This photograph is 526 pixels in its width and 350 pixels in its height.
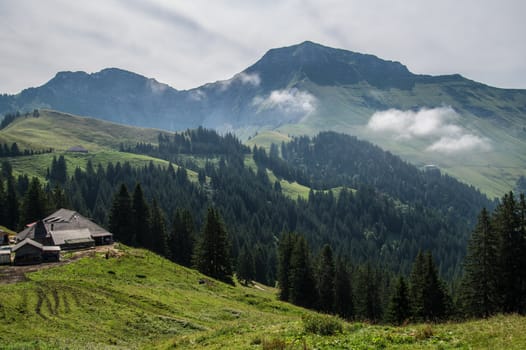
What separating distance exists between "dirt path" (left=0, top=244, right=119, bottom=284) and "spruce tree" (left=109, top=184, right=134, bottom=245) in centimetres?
1266

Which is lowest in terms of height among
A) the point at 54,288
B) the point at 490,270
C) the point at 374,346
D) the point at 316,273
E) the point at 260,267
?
the point at 260,267

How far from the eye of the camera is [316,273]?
2894 inches

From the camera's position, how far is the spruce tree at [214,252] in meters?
77.7

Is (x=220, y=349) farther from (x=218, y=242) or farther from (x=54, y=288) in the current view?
(x=218, y=242)

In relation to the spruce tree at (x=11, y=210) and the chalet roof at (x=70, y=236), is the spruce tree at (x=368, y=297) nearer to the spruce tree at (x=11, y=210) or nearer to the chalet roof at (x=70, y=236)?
the chalet roof at (x=70, y=236)

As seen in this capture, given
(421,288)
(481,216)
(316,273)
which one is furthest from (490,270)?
(316,273)

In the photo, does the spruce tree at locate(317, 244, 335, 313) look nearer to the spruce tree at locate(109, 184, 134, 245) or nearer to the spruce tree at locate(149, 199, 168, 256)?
the spruce tree at locate(149, 199, 168, 256)

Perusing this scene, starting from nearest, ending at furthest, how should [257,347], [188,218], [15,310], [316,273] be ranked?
1. [257,347]
2. [15,310]
3. [316,273]
4. [188,218]

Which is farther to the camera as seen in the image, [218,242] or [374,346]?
[218,242]

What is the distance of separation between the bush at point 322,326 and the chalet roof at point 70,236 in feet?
217

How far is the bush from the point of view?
65.0 ft

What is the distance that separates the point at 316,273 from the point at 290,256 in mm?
8821

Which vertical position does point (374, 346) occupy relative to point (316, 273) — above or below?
above

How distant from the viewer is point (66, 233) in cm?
7462
